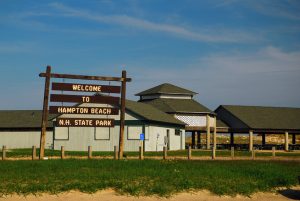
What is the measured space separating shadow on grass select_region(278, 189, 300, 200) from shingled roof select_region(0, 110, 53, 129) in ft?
134

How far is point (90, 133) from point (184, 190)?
30048mm

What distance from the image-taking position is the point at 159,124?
4856 centimetres

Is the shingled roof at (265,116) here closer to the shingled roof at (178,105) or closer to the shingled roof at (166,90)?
the shingled roof at (178,105)

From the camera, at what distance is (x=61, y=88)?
33.0 m

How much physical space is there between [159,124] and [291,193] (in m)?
29.6

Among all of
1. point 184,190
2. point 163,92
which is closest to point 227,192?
point 184,190

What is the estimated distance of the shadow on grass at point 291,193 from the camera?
18.8 metres

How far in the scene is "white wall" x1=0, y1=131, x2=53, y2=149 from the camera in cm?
5706

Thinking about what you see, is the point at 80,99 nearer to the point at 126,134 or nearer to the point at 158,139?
the point at 126,134

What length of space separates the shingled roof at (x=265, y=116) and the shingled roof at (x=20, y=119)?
2404 centimetres

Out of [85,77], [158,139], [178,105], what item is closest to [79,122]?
[85,77]

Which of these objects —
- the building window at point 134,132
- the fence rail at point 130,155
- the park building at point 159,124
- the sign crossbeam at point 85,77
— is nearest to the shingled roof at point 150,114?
the park building at point 159,124

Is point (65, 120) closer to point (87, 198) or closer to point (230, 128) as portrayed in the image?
point (87, 198)

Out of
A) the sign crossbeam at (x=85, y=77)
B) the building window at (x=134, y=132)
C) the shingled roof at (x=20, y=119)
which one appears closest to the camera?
the sign crossbeam at (x=85, y=77)
